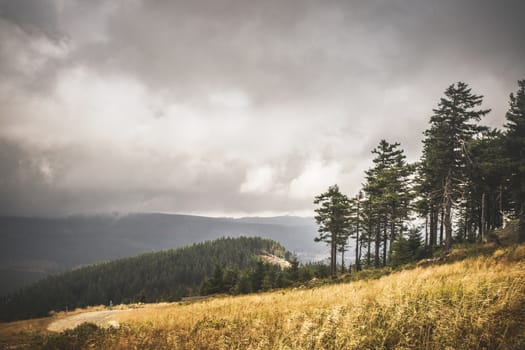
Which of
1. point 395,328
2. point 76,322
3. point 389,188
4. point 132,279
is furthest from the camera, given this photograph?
point 132,279

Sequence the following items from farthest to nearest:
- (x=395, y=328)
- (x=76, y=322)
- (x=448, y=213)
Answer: (x=448, y=213), (x=76, y=322), (x=395, y=328)

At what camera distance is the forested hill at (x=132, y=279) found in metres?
140

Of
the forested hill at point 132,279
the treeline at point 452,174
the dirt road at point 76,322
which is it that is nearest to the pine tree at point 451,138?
the treeline at point 452,174

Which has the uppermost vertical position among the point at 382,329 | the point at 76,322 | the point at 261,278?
the point at 382,329

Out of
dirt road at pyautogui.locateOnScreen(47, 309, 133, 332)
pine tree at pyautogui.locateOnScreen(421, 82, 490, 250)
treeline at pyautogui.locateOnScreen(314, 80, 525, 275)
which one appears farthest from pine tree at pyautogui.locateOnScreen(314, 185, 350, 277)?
dirt road at pyautogui.locateOnScreen(47, 309, 133, 332)

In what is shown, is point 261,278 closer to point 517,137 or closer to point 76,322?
point 76,322

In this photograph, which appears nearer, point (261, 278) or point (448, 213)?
point (448, 213)

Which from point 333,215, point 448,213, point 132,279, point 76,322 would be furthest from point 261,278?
point 132,279

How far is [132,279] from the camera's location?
152 meters

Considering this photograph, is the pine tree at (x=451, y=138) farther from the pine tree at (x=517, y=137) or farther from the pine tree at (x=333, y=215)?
the pine tree at (x=333, y=215)

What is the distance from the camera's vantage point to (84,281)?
533 ft

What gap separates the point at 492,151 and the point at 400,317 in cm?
2736

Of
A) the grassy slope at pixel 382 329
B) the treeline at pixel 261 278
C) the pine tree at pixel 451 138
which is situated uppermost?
the pine tree at pixel 451 138

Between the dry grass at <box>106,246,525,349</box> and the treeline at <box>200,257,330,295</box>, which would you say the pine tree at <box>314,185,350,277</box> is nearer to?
the treeline at <box>200,257,330,295</box>
